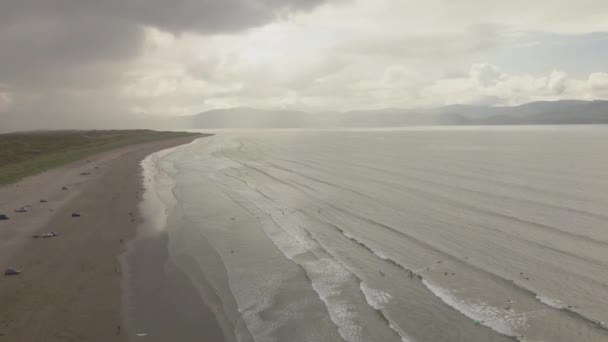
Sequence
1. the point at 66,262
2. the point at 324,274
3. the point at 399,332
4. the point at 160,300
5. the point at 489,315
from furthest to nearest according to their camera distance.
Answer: the point at 66,262, the point at 324,274, the point at 160,300, the point at 489,315, the point at 399,332

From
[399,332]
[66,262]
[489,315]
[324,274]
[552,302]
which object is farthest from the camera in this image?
[66,262]

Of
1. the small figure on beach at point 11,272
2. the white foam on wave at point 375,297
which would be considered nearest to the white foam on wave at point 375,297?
the white foam on wave at point 375,297

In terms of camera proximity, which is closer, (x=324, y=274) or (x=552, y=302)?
(x=552, y=302)

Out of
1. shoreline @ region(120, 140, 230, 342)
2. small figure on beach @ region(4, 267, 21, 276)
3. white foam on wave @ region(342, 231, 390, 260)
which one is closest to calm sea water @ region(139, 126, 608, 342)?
white foam on wave @ region(342, 231, 390, 260)

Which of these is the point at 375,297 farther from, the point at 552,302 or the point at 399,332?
the point at 552,302

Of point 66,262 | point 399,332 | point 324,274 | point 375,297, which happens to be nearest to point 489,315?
point 399,332

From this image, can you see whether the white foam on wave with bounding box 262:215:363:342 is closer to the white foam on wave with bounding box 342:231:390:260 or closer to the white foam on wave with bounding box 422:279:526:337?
the white foam on wave with bounding box 342:231:390:260
